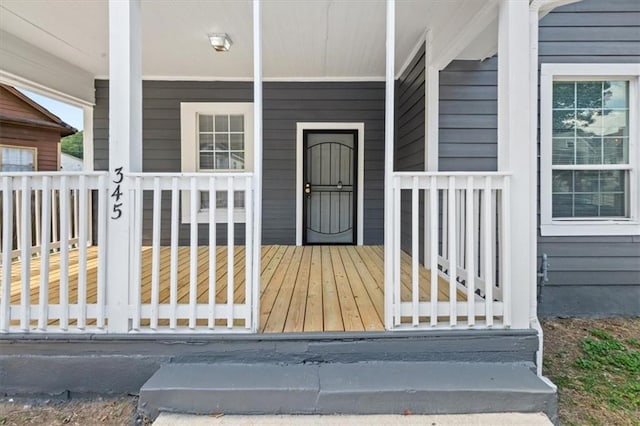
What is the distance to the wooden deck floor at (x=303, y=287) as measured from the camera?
2.27 metres

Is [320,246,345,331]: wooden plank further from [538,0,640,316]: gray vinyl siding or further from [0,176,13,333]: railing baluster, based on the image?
[538,0,640,316]: gray vinyl siding

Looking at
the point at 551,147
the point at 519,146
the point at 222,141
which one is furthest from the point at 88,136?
the point at 551,147

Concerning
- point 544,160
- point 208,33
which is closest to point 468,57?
point 544,160

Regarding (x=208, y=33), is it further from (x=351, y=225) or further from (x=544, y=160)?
(x=544, y=160)

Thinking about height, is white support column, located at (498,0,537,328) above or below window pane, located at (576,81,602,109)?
below

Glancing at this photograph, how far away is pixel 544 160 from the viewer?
11.4ft

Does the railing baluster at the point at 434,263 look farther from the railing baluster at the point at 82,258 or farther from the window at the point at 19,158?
the window at the point at 19,158

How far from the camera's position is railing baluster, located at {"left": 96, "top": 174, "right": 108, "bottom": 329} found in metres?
2.04

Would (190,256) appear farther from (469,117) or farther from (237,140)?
(237,140)

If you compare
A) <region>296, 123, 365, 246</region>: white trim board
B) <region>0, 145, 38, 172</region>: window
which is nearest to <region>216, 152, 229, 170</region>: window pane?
<region>296, 123, 365, 246</region>: white trim board

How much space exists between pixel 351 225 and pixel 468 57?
2.57 meters

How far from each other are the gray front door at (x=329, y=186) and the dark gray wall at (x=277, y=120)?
0.65 feet

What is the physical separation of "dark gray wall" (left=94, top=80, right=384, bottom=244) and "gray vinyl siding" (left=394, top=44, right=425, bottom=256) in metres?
0.27

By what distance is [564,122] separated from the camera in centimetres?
351
